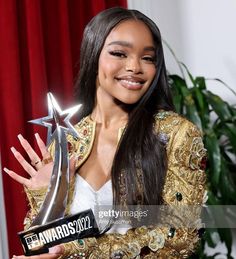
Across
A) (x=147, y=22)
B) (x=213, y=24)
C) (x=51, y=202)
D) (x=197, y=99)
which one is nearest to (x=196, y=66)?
(x=213, y=24)

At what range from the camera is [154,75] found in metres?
0.94

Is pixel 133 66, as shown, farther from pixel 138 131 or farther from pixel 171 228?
pixel 171 228

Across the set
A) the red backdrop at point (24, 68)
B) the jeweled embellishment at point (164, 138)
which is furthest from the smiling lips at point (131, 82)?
the red backdrop at point (24, 68)

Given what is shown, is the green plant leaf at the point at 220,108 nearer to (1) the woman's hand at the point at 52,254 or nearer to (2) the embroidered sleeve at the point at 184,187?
(2) the embroidered sleeve at the point at 184,187

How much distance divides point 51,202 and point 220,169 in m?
0.98

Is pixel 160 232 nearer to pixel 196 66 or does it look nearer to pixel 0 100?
pixel 0 100

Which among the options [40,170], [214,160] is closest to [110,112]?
[40,170]

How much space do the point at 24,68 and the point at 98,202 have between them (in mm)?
795

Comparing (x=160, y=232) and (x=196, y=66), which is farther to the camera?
(x=196, y=66)

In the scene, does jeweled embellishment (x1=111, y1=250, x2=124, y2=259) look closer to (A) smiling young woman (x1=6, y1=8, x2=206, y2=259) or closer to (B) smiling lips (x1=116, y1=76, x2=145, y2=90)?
(A) smiling young woman (x1=6, y1=8, x2=206, y2=259)

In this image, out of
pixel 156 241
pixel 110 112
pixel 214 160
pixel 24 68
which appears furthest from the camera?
pixel 214 160

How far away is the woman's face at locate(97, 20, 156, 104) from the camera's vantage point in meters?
0.90

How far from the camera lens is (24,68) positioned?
61.8 inches

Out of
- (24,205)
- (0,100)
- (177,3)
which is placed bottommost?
(24,205)
